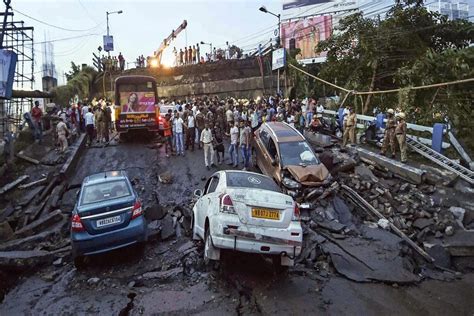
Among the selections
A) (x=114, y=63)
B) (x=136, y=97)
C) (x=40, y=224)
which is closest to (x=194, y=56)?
(x=114, y=63)

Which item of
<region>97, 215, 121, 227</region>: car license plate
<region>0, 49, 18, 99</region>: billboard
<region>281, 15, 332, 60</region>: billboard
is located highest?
<region>281, 15, 332, 60</region>: billboard

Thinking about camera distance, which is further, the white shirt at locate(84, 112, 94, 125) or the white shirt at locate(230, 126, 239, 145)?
the white shirt at locate(84, 112, 94, 125)

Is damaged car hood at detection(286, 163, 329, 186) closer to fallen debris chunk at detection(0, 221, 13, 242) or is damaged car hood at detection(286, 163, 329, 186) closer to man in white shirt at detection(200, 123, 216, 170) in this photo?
man in white shirt at detection(200, 123, 216, 170)

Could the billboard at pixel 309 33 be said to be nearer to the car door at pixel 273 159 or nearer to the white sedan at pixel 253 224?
the car door at pixel 273 159

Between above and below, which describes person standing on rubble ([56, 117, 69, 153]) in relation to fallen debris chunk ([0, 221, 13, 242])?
above

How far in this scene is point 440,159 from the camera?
13305 mm

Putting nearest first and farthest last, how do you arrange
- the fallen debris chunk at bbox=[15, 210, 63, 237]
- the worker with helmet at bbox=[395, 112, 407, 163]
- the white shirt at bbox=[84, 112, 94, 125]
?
the fallen debris chunk at bbox=[15, 210, 63, 237] < the worker with helmet at bbox=[395, 112, 407, 163] < the white shirt at bbox=[84, 112, 94, 125]

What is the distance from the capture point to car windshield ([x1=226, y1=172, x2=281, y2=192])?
24.1 feet

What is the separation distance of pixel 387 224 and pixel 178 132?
9.85m

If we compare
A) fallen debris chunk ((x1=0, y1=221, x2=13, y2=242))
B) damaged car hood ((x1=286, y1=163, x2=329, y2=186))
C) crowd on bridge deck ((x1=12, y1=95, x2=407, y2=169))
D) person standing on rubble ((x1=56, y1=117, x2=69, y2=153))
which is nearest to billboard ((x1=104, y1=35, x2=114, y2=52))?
crowd on bridge deck ((x1=12, y1=95, x2=407, y2=169))

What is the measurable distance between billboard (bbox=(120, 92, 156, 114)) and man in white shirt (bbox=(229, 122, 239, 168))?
6.17m

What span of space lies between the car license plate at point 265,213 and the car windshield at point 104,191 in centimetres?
357

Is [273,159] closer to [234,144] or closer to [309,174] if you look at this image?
[309,174]

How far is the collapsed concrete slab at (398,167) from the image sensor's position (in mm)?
11898
